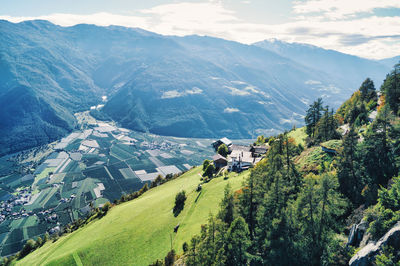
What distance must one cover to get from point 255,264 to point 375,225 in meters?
17.3

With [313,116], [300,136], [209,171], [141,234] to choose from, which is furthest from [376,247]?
[300,136]

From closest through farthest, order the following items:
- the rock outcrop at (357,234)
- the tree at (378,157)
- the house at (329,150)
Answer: the rock outcrop at (357,234) → the tree at (378,157) → the house at (329,150)

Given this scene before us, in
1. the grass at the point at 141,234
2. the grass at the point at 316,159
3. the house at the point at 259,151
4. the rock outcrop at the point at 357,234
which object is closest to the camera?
the rock outcrop at the point at 357,234

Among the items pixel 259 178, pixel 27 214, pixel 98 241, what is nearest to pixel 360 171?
pixel 259 178

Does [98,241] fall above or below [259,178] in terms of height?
below

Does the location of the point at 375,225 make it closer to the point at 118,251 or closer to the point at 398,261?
the point at 398,261

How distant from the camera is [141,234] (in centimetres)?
6197

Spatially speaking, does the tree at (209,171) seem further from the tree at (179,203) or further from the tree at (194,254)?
the tree at (194,254)

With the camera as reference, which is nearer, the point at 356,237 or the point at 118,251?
the point at 356,237

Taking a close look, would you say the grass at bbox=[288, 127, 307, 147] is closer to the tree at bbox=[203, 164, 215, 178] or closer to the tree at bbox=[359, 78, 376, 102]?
the tree at bbox=[359, 78, 376, 102]

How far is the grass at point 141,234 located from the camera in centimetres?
5515

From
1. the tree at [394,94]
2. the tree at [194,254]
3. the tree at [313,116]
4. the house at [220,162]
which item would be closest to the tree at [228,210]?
the tree at [194,254]

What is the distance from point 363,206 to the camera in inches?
1458

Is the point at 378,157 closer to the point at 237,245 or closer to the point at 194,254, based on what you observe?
the point at 237,245
